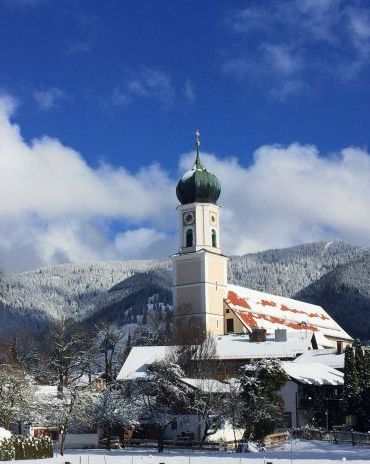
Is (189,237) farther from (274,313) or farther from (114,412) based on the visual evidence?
(114,412)

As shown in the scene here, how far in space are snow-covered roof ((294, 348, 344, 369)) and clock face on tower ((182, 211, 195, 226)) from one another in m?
27.0

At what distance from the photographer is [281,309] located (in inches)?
4291

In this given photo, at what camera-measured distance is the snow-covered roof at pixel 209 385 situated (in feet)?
180

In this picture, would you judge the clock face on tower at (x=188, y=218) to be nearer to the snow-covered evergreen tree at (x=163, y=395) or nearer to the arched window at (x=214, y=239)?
the arched window at (x=214, y=239)

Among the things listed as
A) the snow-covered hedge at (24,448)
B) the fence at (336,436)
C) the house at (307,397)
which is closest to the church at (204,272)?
the house at (307,397)

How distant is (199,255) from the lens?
311 ft

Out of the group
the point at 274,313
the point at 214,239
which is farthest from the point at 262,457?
the point at 274,313

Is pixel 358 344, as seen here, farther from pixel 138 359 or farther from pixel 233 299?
pixel 233 299

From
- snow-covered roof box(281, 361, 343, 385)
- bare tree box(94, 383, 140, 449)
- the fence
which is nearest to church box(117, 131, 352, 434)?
snow-covered roof box(281, 361, 343, 385)

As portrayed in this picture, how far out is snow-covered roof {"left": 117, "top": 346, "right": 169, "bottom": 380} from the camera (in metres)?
68.1

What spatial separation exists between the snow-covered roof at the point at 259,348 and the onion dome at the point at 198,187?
2170cm

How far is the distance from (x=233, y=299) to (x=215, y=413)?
4474 cm

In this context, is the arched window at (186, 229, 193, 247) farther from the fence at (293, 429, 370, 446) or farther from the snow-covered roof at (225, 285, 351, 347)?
the fence at (293, 429, 370, 446)

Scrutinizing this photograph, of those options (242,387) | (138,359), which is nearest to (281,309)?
(138,359)
